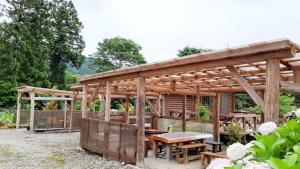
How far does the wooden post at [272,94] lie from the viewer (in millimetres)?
4316

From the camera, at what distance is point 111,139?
8.82 m

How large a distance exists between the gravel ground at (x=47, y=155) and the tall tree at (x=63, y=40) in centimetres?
1643

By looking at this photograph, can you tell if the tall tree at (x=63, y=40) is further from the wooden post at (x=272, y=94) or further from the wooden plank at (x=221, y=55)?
the wooden post at (x=272, y=94)

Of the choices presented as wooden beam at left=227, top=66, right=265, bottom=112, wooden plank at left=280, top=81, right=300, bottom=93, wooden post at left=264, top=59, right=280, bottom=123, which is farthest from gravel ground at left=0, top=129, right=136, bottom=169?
wooden plank at left=280, top=81, right=300, bottom=93

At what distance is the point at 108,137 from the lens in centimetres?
898

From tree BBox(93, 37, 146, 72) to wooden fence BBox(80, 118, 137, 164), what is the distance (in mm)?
21680

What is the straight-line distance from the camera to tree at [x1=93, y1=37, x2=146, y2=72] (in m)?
32.1

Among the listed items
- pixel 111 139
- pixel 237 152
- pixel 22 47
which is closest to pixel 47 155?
pixel 111 139

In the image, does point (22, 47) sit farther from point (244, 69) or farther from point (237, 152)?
point (237, 152)

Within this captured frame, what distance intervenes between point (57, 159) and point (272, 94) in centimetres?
694

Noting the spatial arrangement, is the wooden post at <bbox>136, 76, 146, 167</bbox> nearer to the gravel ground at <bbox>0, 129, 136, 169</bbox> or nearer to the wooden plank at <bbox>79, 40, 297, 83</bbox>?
the gravel ground at <bbox>0, 129, 136, 169</bbox>

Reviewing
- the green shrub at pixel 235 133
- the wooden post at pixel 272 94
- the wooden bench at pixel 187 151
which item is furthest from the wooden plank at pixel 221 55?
the green shrub at pixel 235 133

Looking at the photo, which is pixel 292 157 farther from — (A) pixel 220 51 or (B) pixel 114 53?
(B) pixel 114 53

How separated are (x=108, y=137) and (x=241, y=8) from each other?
32.6ft
